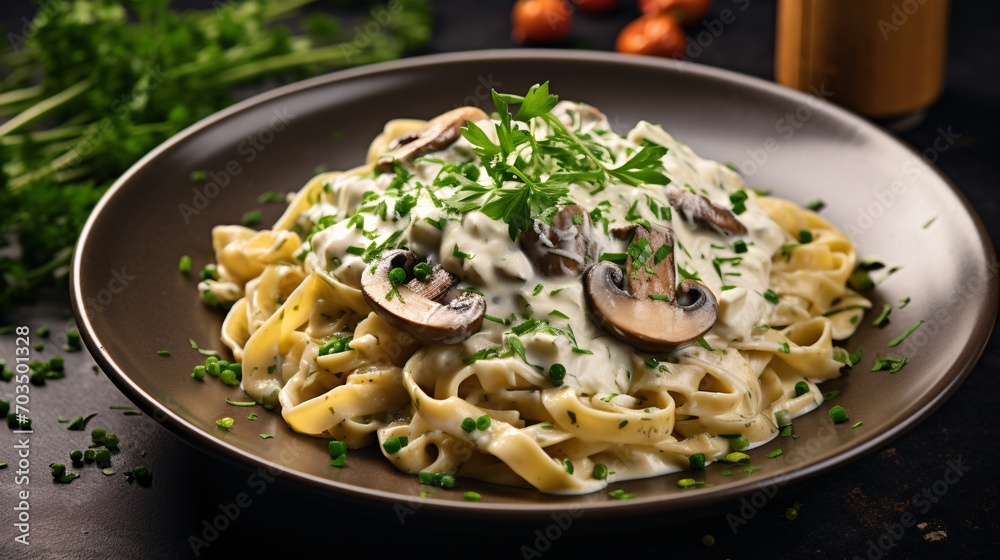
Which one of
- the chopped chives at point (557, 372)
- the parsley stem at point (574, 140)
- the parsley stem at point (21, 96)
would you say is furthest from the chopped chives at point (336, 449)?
the parsley stem at point (21, 96)

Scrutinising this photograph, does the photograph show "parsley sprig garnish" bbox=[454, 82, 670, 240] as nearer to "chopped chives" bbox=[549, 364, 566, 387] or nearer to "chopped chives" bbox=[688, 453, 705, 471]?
"chopped chives" bbox=[549, 364, 566, 387]

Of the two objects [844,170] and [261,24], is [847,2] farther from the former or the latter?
[261,24]

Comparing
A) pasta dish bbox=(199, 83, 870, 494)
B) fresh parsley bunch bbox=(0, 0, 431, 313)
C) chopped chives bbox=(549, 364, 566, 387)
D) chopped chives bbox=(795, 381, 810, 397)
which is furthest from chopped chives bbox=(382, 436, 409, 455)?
fresh parsley bunch bbox=(0, 0, 431, 313)

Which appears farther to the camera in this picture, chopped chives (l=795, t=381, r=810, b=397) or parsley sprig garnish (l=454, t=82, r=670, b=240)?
chopped chives (l=795, t=381, r=810, b=397)

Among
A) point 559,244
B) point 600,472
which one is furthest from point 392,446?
point 559,244

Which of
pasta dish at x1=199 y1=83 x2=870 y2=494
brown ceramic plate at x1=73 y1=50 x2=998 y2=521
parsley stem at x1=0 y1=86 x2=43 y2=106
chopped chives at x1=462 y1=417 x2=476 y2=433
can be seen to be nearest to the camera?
brown ceramic plate at x1=73 y1=50 x2=998 y2=521

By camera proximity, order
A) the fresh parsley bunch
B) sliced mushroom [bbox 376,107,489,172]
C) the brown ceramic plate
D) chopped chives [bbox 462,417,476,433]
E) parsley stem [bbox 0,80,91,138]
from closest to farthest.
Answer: the brown ceramic plate, chopped chives [bbox 462,417,476,433], sliced mushroom [bbox 376,107,489,172], the fresh parsley bunch, parsley stem [bbox 0,80,91,138]

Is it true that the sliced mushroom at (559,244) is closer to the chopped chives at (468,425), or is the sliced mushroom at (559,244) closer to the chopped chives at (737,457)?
the chopped chives at (468,425)
